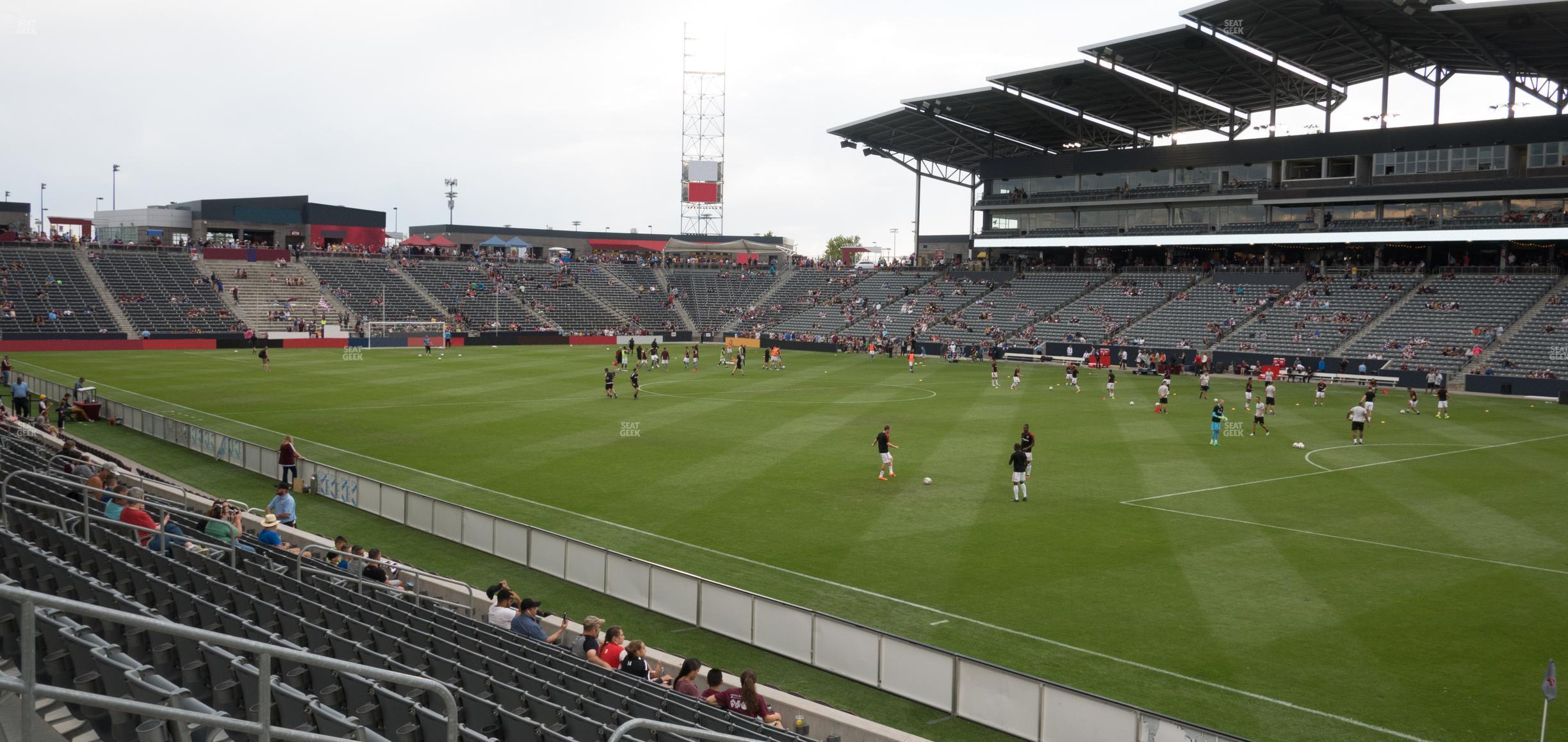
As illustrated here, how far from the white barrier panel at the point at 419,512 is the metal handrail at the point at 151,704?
17.6 m

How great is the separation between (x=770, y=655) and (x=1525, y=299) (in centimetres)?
6174

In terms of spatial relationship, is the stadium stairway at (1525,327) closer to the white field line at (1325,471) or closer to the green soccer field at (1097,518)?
the green soccer field at (1097,518)

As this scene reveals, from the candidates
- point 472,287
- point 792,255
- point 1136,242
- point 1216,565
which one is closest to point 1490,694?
point 1216,565

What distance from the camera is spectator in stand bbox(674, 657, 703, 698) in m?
11.8

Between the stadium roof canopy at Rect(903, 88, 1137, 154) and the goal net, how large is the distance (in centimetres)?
4056

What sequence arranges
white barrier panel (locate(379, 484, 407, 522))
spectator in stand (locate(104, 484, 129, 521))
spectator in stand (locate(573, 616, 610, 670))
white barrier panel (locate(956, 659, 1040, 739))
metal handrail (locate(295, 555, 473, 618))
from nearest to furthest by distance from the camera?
spectator in stand (locate(573, 616, 610, 670)) → white barrier panel (locate(956, 659, 1040, 739)) → metal handrail (locate(295, 555, 473, 618)) → spectator in stand (locate(104, 484, 129, 521)) → white barrier panel (locate(379, 484, 407, 522))

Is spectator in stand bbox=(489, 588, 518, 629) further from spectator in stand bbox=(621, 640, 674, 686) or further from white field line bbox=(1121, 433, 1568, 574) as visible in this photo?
white field line bbox=(1121, 433, 1568, 574)

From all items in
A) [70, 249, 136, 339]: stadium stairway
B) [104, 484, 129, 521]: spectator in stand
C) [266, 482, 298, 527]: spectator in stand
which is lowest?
[266, 482, 298, 527]: spectator in stand

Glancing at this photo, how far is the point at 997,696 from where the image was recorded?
13.2 m

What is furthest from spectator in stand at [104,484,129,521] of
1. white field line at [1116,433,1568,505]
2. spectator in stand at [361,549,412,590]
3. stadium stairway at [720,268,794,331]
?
stadium stairway at [720,268,794,331]

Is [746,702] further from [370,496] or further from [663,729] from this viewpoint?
[370,496]

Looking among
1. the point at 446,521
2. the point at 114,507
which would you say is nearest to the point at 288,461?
the point at 446,521

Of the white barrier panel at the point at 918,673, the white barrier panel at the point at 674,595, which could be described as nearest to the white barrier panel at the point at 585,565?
the white barrier panel at the point at 674,595

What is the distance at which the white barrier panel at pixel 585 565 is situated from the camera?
727 inches
